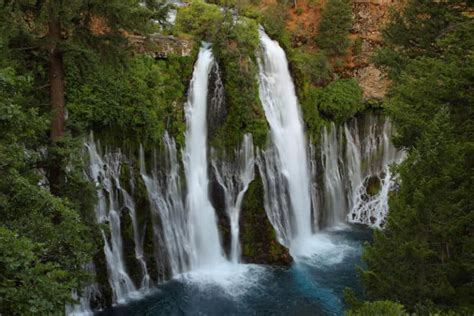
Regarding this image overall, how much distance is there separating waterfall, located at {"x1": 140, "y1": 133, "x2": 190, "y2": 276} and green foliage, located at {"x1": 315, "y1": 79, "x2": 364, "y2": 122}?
28.2ft

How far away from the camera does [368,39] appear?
25.1 metres

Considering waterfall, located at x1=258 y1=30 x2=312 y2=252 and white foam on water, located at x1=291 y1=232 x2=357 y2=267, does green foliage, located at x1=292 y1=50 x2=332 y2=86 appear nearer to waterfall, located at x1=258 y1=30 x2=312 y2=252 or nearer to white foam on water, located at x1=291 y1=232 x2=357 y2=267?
waterfall, located at x1=258 y1=30 x2=312 y2=252

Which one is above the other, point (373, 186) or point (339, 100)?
point (339, 100)

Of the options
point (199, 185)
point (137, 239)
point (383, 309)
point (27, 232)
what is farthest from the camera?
point (199, 185)

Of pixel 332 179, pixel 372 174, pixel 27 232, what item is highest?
pixel 372 174

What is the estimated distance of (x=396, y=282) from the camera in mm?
9102

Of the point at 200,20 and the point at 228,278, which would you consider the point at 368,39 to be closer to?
the point at 200,20

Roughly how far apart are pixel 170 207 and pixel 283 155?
562 centimetres

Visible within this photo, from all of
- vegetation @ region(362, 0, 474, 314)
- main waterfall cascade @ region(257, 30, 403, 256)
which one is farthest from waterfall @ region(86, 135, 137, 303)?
vegetation @ region(362, 0, 474, 314)

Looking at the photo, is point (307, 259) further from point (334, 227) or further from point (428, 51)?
point (428, 51)

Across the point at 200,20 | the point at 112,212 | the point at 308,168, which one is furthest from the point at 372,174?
the point at 112,212

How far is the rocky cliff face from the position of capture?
23.7 metres

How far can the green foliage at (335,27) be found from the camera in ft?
75.7

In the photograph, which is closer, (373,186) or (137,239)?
(137,239)
